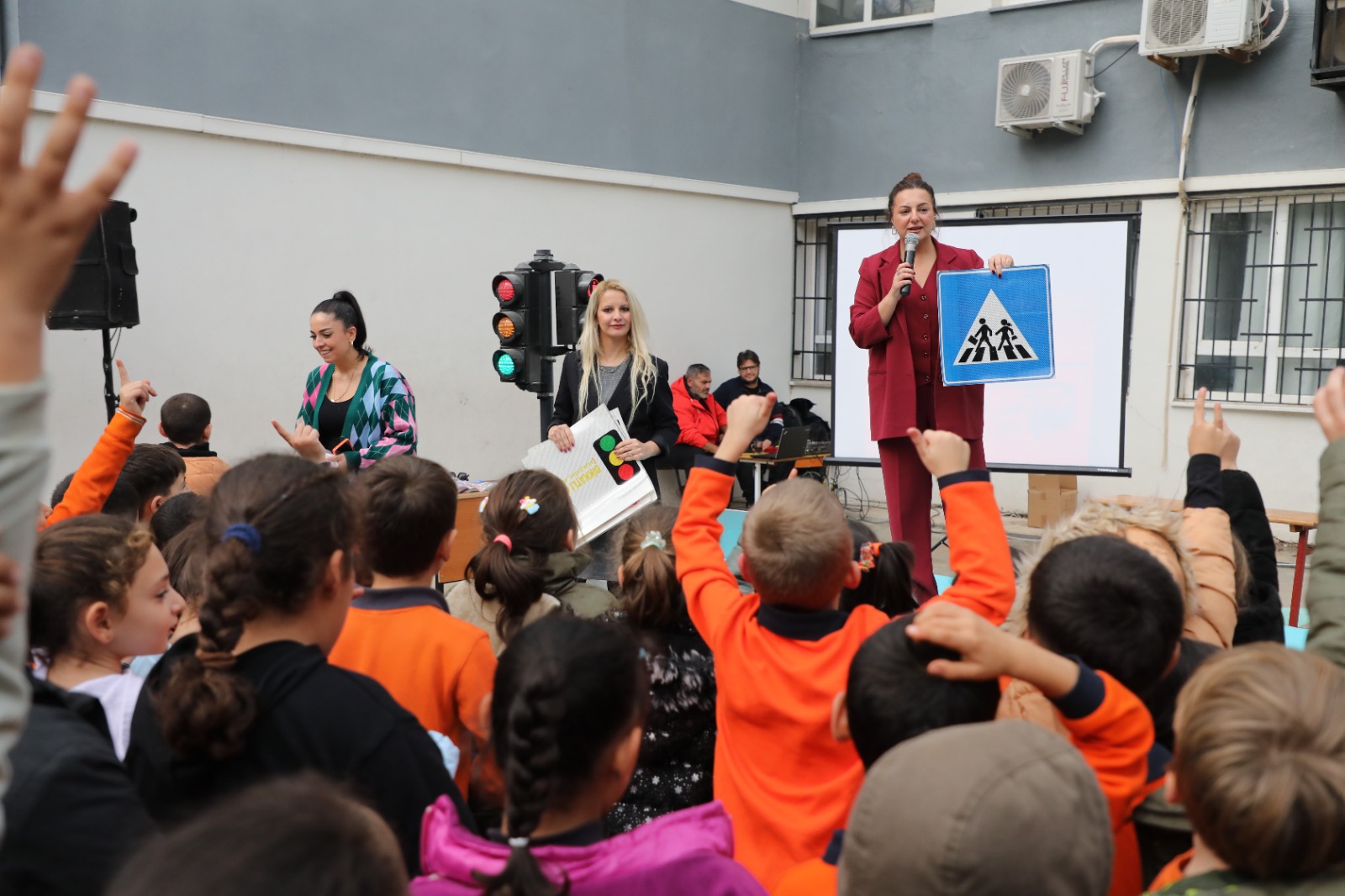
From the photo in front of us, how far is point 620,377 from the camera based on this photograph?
4.09m

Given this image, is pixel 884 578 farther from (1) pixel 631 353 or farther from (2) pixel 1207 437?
(1) pixel 631 353

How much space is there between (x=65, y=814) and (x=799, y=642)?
0.97 meters

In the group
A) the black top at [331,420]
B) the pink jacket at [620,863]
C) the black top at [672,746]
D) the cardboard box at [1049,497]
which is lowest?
the cardboard box at [1049,497]

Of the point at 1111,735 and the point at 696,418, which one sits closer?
the point at 1111,735

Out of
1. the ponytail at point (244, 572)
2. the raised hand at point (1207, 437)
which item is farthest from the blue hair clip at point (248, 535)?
the raised hand at point (1207, 437)

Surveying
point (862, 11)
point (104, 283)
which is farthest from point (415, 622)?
point (862, 11)

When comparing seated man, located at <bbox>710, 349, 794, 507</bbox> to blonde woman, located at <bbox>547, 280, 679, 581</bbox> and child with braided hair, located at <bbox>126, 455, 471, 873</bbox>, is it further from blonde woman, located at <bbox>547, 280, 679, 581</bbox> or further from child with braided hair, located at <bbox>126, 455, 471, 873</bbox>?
child with braided hair, located at <bbox>126, 455, 471, 873</bbox>

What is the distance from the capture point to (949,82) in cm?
856

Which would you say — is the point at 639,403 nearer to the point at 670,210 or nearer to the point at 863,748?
the point at 863,748

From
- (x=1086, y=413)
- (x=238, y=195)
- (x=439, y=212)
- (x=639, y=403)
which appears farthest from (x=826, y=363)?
(x=639, y=403)

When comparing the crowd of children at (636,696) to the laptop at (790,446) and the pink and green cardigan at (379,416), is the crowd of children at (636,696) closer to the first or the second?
the pink and green cardigan at (379,416)

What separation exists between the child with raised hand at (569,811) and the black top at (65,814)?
0.29 m

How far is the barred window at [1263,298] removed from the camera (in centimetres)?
725

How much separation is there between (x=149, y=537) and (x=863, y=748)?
111 cm
